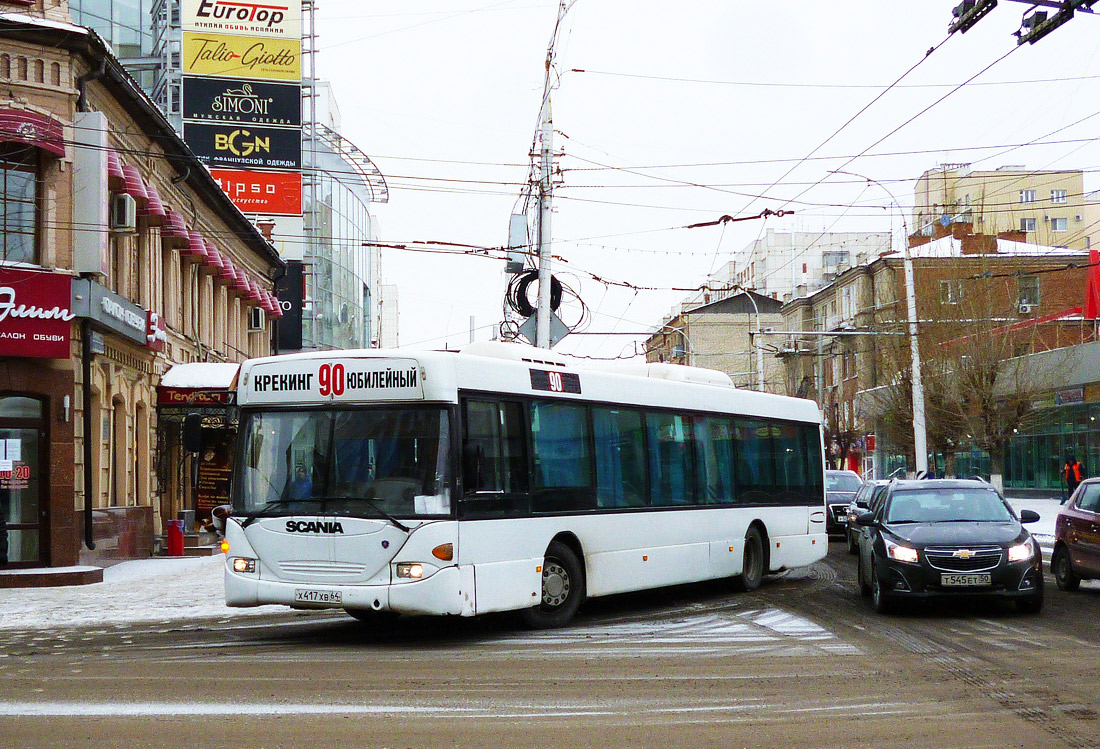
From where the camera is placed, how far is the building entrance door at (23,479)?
68.3 ft

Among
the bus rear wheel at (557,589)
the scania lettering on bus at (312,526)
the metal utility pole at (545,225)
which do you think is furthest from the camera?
the metal utility pole at (545,225)

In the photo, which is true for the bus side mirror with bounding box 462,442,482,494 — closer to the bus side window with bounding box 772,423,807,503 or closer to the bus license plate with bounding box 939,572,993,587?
the bus license plate with bounding box 939,572,993,587

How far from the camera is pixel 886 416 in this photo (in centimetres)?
4603

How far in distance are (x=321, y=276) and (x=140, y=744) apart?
6172 cm

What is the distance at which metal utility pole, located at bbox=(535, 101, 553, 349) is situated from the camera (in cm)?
2517

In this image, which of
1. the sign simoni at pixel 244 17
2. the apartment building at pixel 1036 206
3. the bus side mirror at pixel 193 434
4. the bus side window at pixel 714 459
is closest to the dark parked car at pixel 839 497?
the bus side window at pixel 714 459

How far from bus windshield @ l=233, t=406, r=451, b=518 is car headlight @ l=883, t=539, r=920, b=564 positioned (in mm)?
5037

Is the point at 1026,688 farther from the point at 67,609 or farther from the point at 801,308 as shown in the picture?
the point at 801,308

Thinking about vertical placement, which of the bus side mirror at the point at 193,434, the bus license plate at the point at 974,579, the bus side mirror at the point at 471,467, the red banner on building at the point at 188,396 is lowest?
the bus license plate at the point at 974,579

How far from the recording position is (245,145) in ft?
134

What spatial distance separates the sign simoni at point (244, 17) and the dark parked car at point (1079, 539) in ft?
104

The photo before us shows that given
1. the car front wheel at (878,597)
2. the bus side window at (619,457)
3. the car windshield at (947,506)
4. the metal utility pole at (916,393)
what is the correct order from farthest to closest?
the metal utility pole at (916,393) → the car windshield at (947,506) → the bus side window at (619,457) → the car front wheel at (878,597)

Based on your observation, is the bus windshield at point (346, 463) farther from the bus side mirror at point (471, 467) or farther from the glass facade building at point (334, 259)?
the glass facade building at point (334, 259)

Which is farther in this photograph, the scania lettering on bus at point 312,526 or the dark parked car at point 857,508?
the dark parked car at point 857,508
